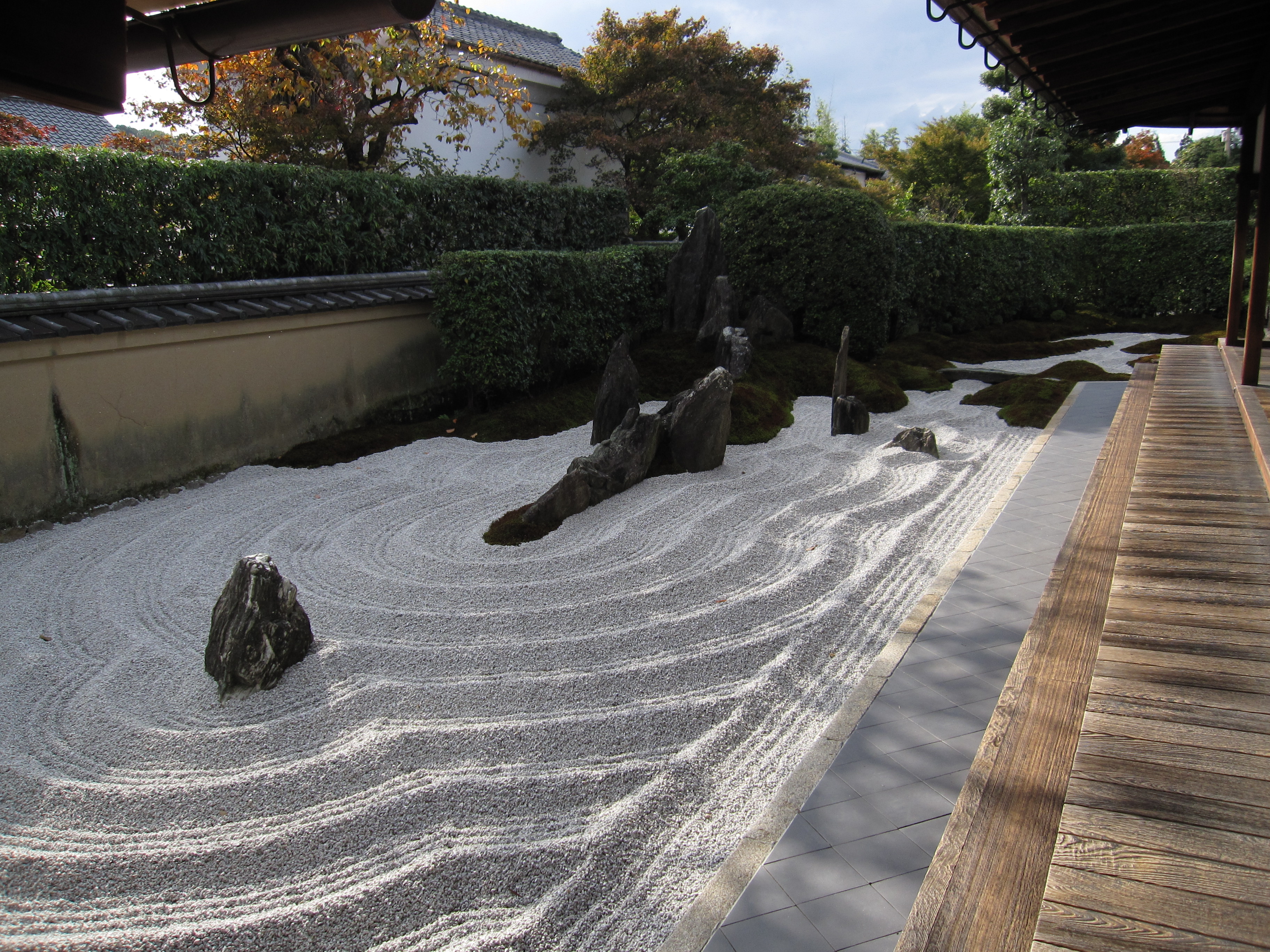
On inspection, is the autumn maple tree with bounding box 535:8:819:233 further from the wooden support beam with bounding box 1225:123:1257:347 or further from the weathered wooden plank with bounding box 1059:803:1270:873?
the weathered wooden plank with bounding box 1059:803:1270:873

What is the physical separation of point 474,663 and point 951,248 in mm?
13965

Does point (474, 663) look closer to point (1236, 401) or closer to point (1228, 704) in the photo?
point (1228, 704)

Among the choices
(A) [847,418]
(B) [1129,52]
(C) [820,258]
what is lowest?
(A) [847,418]

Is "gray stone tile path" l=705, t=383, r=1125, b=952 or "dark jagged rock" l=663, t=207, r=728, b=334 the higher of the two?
"dark jagged rock" l=663, t=207, r=728, b=334

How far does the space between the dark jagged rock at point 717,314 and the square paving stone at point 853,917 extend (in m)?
8.99

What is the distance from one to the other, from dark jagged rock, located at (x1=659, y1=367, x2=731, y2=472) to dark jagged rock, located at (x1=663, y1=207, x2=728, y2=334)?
14.9 ft

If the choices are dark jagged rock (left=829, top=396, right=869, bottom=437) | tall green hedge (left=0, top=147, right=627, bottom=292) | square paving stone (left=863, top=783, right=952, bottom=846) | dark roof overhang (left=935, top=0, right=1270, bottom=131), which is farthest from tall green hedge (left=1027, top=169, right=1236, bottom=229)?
square paving stone (left=863, top=783, right=952, bottom=846)

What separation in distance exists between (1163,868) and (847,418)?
726cm

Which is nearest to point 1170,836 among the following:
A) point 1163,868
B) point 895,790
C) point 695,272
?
point 1163,868

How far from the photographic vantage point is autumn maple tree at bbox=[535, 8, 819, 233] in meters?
17.1

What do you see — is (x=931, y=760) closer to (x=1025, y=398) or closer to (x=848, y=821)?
(x=848, y=821)

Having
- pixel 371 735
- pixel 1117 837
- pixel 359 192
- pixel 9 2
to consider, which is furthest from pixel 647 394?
pixel 1117 837

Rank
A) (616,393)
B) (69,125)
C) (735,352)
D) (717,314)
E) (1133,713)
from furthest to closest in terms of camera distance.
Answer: (69,125)
(717,314)
(735,352)
(616,393)
(1133,713)

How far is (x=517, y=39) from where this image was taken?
20312 mm
